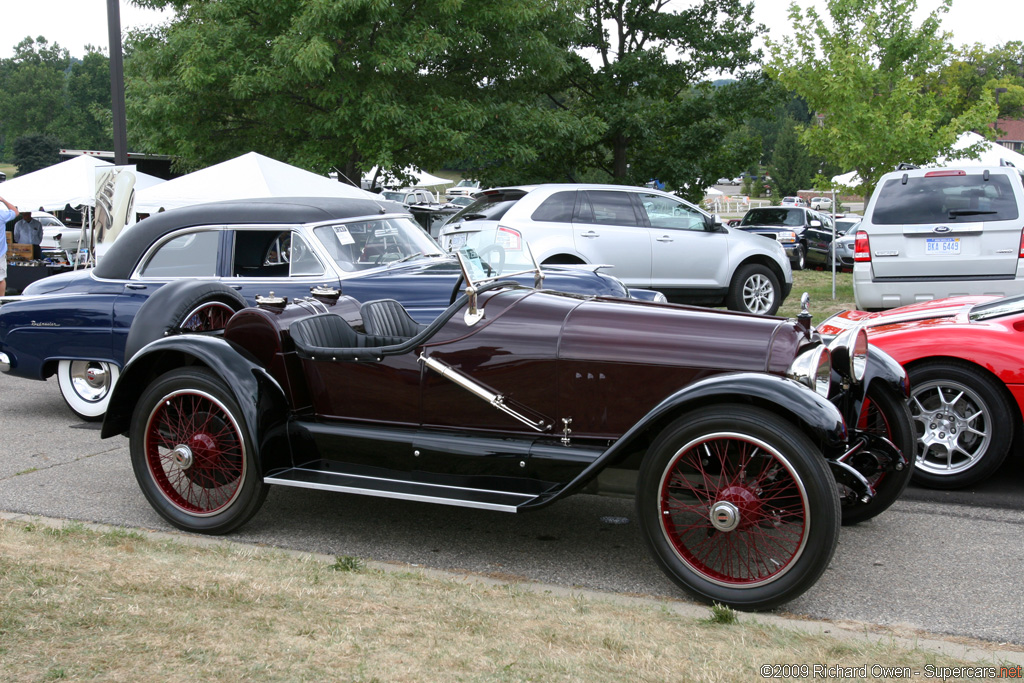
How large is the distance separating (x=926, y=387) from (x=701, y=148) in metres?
18.1

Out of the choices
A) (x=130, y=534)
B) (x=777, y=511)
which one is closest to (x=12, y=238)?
(x=130, y=534)

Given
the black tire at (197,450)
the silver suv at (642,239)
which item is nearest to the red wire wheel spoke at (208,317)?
the black tire at (197,450)

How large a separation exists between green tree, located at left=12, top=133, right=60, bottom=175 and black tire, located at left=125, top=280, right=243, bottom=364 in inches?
3224

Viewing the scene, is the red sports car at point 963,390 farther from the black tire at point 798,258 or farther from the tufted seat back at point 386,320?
the black tire at point 798,258

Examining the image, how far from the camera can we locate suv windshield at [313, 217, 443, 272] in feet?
24.4

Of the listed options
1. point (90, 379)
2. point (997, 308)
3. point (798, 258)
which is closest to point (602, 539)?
point (997, 308)

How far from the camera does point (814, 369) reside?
4.00m

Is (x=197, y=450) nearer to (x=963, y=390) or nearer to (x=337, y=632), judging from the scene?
(x=337, y=632)

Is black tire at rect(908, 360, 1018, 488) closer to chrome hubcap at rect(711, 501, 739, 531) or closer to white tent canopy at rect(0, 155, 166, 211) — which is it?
chrome hubcap at rect(711, 501, 739, 531)

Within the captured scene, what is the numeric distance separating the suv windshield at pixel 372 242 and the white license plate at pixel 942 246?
5.62 m

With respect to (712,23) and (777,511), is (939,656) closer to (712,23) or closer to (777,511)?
(777,511)

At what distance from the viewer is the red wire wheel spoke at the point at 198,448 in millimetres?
4926

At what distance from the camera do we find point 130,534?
4777mm

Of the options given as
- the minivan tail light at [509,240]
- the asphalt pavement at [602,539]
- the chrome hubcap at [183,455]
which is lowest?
the asphalt pavement at [602,539]
